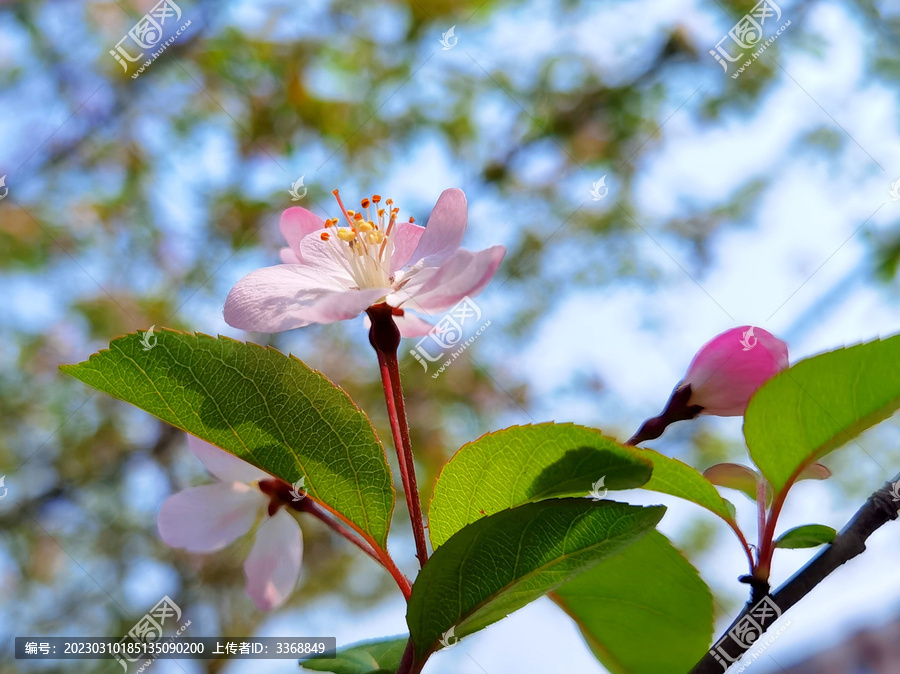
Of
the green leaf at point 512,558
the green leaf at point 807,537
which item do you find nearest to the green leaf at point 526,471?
the green leaf at point 512,558

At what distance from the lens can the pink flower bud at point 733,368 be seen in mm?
467

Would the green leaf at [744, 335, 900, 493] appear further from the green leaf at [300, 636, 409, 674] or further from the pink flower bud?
the green leaf at [300, 636, 409, 674]

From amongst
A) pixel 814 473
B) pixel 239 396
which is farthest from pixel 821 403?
pixel 239 396

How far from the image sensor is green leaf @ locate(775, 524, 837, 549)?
42 centimetres

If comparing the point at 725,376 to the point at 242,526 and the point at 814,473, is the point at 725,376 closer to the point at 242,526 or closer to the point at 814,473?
the point at 814,473

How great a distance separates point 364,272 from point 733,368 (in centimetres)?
29

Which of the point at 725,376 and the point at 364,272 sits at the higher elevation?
the point at 364,272

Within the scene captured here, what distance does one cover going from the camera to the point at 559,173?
3279 millimetres

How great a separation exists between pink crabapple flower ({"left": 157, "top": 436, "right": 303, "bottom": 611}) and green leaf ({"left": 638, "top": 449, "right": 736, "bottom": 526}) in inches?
11.7

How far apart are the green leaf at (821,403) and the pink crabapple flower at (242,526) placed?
36 centimetres

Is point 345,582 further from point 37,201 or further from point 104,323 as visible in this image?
point 37,201

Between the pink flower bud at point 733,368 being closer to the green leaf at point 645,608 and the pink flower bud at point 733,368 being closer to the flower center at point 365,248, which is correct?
the green leaf at point 645,608

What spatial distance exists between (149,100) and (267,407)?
2958 millimetres

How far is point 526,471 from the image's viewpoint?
38 cm
